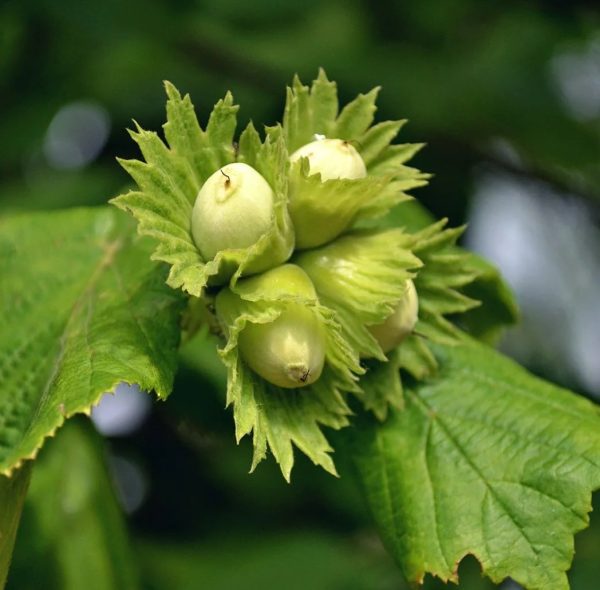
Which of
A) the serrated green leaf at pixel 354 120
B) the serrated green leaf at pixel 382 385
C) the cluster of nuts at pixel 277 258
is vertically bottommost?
the serrated green leaf at pixel 382 385

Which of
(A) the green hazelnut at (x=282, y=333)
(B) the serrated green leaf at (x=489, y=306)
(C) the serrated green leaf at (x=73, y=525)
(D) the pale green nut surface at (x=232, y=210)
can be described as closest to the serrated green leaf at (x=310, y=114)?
(D) the pale green nut surface at (x=232, y=210)

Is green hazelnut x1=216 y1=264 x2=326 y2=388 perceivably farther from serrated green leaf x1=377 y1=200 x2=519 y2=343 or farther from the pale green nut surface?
serrated green leaf x1=377 y1=200 x2=519 y2=343

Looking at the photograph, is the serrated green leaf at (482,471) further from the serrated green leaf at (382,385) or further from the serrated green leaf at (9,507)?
the serrated green leaf at (9,507)

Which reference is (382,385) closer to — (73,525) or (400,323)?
(400,323)

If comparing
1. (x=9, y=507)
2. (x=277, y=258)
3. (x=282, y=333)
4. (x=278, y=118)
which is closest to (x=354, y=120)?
(x=277, y=258)

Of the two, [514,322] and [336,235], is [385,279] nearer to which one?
[336,235]

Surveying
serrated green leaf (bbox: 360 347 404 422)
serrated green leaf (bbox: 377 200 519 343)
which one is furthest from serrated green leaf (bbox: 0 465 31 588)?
serrated green leaf (bbox: 377 200 519 343)
